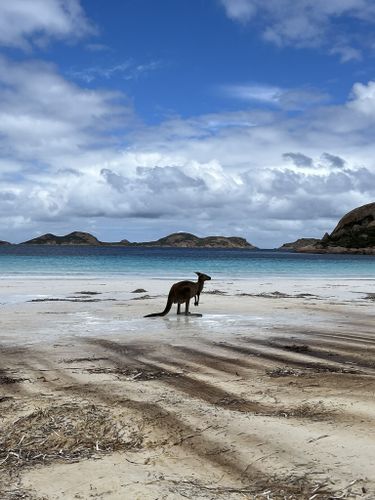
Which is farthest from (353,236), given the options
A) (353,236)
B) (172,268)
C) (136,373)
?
(136,373)

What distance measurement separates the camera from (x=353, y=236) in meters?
147

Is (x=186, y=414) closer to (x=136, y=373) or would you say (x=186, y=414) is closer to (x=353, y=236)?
(x=136, y=373)

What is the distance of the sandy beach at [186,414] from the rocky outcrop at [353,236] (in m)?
125

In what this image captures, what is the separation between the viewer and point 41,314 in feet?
49.1

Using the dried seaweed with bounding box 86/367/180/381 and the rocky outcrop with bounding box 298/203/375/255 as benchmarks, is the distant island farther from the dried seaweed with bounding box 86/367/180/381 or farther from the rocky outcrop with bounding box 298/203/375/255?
the dried seaweed with bounding box 86/367/180/381

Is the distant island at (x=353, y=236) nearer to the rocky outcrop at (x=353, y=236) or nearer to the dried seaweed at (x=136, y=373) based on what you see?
the rocky outcrop at (x=353, y=236)

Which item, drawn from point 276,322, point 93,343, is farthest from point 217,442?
point 276,322

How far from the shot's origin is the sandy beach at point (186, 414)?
13.1 ft

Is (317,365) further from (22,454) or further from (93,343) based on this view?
(22,454)

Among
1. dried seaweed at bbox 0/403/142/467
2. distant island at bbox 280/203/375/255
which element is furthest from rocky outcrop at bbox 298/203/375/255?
dried seaweed at bbox 0/403/142/467

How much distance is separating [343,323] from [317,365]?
18.3 ft

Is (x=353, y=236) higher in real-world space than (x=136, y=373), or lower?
higher

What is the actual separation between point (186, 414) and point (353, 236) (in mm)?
149399

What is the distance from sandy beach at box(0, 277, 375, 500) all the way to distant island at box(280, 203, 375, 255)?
125 m
